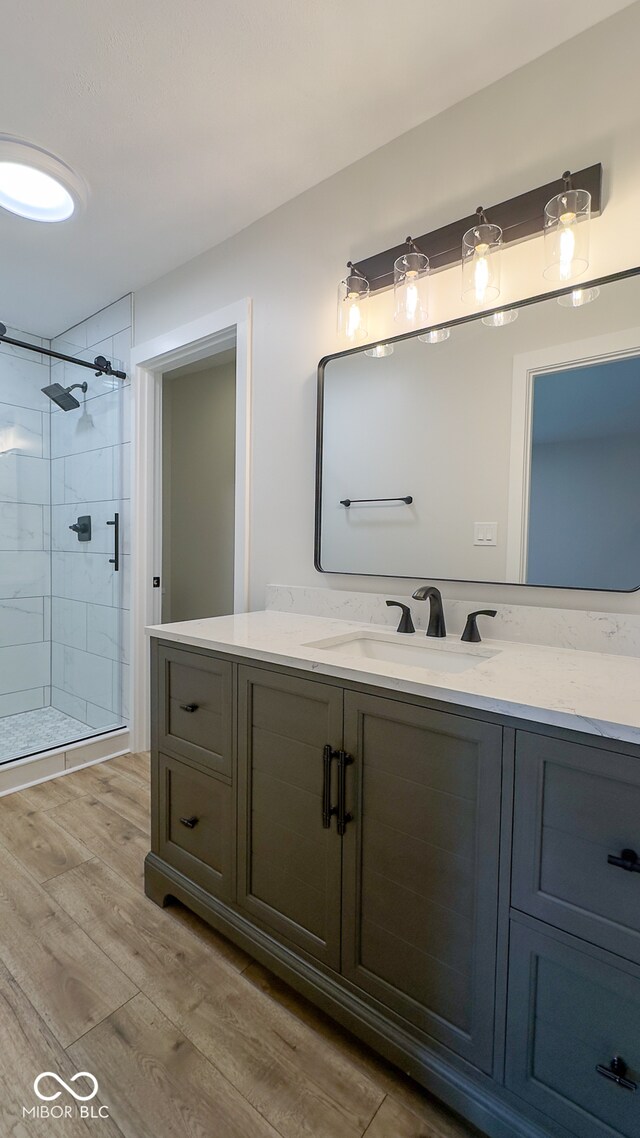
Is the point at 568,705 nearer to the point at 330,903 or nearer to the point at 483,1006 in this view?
the point at 483,1006

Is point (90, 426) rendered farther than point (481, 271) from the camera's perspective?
Yes

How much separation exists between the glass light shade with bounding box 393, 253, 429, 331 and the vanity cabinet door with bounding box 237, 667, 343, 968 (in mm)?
1165

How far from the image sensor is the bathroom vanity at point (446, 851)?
792mm

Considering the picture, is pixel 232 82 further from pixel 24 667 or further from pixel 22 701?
pixel 22 701

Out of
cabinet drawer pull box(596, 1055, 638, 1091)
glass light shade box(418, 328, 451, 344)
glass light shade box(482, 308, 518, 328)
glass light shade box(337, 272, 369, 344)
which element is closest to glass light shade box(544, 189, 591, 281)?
glass light shade box(482, 308, 518, 328)

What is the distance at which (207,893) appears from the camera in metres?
1.43

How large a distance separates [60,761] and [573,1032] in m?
2.37

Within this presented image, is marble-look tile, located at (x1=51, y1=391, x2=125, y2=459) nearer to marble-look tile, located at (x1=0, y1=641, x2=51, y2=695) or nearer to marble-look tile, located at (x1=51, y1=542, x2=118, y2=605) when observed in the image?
marble-look tile, located at (x1=51, y1=542, x2=118, y2=605)

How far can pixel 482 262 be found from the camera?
1384mm

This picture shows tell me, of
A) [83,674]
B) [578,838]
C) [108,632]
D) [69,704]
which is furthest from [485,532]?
[69,704]

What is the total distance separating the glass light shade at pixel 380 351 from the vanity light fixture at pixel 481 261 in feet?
1.02

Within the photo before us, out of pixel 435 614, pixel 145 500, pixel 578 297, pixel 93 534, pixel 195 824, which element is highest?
pixel 578 297

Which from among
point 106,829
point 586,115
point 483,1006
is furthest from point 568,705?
point 106,829

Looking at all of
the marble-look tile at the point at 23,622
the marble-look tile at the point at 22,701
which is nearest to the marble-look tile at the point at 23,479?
the marble-look tile at the point at 23,622
